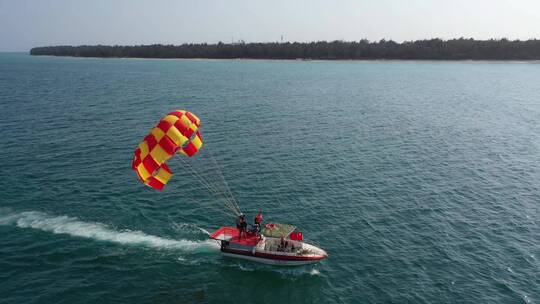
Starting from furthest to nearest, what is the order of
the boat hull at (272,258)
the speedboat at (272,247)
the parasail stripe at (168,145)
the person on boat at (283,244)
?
the person on boat at (283,244), the speedboat at (272,247), the boat hull at (272,258), the parasail stripe at (168,145)

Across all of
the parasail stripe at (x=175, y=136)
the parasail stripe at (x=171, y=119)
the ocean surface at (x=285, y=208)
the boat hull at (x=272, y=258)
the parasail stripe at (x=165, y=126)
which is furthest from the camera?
the boat hull at (x=272, y=258)

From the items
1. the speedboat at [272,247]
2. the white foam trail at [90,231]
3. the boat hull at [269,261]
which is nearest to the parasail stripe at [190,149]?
the speedboat at [272,247]

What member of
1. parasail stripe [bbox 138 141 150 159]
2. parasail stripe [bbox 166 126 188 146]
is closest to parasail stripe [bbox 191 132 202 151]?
parasail stripe [bbox 166 126 188 146]

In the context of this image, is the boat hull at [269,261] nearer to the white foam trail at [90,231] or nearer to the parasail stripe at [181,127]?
the white foam trail at [90,231]

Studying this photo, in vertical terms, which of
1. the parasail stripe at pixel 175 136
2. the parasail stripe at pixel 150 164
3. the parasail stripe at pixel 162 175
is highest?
the parasail stripe at pixel 175 136

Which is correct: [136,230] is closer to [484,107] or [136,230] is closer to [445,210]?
[445,210]

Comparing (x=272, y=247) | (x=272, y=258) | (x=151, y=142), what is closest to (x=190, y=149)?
(x=151, y=142)

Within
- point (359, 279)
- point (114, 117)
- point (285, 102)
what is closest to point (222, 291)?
point (359, 279)

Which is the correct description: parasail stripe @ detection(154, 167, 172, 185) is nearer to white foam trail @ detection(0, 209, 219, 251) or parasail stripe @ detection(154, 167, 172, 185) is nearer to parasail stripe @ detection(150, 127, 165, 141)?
parasail stripe @ detection(150, 127, 165, 141)
